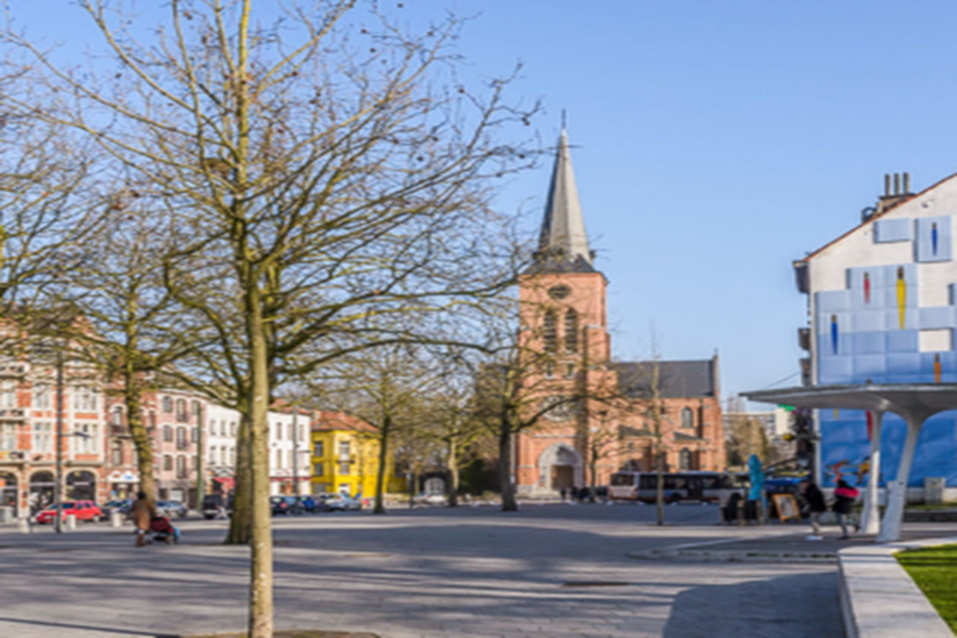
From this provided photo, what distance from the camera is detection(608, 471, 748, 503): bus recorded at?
90.8 meters

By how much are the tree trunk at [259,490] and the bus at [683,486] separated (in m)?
81.0

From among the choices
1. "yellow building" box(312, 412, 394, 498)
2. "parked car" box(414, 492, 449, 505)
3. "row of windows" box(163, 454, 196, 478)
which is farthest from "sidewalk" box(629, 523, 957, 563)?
"yellow building" box(312, 412, 394, 498)

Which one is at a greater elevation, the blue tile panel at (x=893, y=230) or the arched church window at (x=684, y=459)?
the blue tile panel at (x=893, y=230)

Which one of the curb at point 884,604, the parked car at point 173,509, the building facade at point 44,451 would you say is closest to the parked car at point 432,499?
the building facade at point 44,451

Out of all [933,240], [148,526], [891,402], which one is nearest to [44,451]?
[148,526]

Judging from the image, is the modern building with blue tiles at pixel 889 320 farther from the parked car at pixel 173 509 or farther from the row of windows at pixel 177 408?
the row of windows at pixel 177 408

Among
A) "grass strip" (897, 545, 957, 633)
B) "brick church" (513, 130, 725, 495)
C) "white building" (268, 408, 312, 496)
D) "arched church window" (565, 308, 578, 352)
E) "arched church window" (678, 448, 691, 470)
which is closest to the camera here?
"grass strip" (897, 545, 957, 633)

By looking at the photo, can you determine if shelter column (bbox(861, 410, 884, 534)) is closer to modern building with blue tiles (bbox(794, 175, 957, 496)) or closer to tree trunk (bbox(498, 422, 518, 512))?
modern building with blue tiles (bbox(794, 175, 957, 496))

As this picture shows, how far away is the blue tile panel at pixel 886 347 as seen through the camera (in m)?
49.2

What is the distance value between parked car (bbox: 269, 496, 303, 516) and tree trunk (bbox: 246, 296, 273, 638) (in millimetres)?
58326

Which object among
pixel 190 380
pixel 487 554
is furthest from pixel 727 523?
pixel 190 380

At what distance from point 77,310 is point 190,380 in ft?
13.6

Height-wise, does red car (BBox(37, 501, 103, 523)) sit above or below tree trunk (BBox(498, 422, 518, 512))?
below

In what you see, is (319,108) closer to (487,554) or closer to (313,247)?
(313,247)
